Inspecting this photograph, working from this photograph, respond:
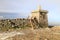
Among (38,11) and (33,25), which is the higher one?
(38,11)

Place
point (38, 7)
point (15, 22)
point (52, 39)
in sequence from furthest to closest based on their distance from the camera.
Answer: point (38, 7) → point (15, 22) → point (52, 39)

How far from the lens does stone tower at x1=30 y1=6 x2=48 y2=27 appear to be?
8867 millimetres

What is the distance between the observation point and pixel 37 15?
8945mm

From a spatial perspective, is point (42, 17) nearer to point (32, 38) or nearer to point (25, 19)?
point (25, 19)

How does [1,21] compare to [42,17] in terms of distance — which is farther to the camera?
[42,17]

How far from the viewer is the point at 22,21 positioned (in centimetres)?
837

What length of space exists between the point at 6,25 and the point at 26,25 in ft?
4.00

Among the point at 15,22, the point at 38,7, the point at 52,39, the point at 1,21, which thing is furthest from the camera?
the point at 38,7

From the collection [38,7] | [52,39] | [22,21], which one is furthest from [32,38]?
[38,7]

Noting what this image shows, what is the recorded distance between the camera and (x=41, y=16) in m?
8.99

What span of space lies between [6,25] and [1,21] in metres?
0.33

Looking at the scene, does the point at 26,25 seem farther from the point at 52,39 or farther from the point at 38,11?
the point at 52,39

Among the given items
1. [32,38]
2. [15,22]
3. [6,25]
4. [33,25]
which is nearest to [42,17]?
[33,25]

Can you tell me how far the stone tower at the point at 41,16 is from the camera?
887 centimetres
